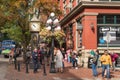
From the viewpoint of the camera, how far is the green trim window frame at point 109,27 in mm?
32375

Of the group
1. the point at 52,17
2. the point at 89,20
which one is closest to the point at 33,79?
the point at 52,17

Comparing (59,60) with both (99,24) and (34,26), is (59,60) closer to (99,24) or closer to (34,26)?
(34,26)

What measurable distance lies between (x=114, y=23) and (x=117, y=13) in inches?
36.9

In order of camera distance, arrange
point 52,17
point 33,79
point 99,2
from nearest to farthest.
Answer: point 33,79 → point 52,17 → point 99,2

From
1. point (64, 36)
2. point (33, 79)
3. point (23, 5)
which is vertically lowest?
point (33, 79)

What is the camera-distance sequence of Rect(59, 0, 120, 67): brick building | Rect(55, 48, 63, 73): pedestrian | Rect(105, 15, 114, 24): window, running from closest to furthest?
Rect(55, 48, 63, 73): pedestrian → Rect(59, 0, 120, 67): brick building → Rect(105, 15, 114, 24): window

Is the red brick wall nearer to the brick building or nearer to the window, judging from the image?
the brick building

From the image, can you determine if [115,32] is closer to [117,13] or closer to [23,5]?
[117,13]

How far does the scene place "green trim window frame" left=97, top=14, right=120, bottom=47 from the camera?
1275 inches

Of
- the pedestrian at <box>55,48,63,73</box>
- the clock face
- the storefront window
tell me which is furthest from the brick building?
the pedestrian at <box>55,48,63,73</box>

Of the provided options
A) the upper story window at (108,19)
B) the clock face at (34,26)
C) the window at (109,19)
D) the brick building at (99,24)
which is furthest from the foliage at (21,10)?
the window at (109,19)

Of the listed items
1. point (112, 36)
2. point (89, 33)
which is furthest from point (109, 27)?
point (89, 33)

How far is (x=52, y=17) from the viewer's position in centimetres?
2759

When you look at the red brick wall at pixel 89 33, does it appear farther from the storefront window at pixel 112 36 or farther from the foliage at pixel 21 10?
the foliage at pixel 21 10
